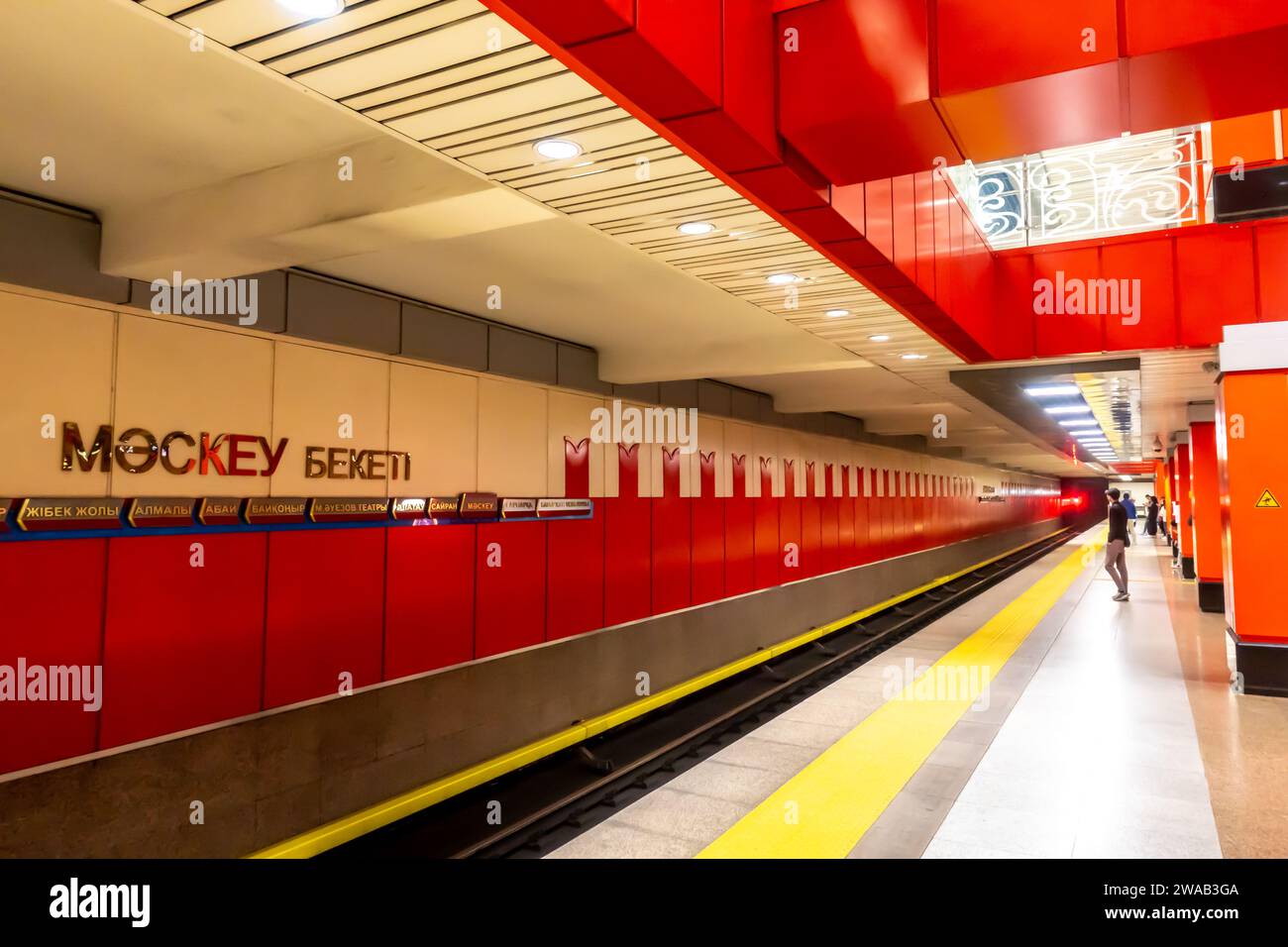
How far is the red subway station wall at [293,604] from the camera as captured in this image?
4.05 m

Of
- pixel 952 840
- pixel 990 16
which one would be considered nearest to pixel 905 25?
pixel 990 16

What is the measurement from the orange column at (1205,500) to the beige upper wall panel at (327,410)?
11.8 meters

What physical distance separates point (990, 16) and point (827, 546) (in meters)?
12.4

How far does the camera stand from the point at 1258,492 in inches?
266

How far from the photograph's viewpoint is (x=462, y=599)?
670 cm

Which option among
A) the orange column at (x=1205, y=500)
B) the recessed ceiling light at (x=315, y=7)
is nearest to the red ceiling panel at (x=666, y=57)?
the recessed ceiling light at (x=315, y=7)

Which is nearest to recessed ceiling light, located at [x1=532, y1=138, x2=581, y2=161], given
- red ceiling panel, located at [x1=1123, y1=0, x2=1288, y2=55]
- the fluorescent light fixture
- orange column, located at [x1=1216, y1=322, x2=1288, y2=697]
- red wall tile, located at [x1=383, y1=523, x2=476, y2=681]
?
red ceiling panel, located at [x1=1123, y1=0, x2=1288, y2=55]

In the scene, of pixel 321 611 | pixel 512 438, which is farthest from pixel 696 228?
pixel 512 438

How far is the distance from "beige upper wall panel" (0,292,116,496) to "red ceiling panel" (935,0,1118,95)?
14.5 feet

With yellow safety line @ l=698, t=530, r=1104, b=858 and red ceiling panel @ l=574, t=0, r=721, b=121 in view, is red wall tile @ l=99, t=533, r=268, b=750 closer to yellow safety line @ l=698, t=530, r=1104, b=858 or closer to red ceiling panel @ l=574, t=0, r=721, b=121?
yellow safety line @ l=698, t=530, r=1104, b=858

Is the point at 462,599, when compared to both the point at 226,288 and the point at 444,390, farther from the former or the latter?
the point at 226,288

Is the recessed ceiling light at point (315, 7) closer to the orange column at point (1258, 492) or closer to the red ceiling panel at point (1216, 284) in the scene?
the red ceiling panel at point (1216, 284)

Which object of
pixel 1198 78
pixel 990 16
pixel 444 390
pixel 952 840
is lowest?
pixel 952 840

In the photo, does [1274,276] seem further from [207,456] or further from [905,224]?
[207,456]
